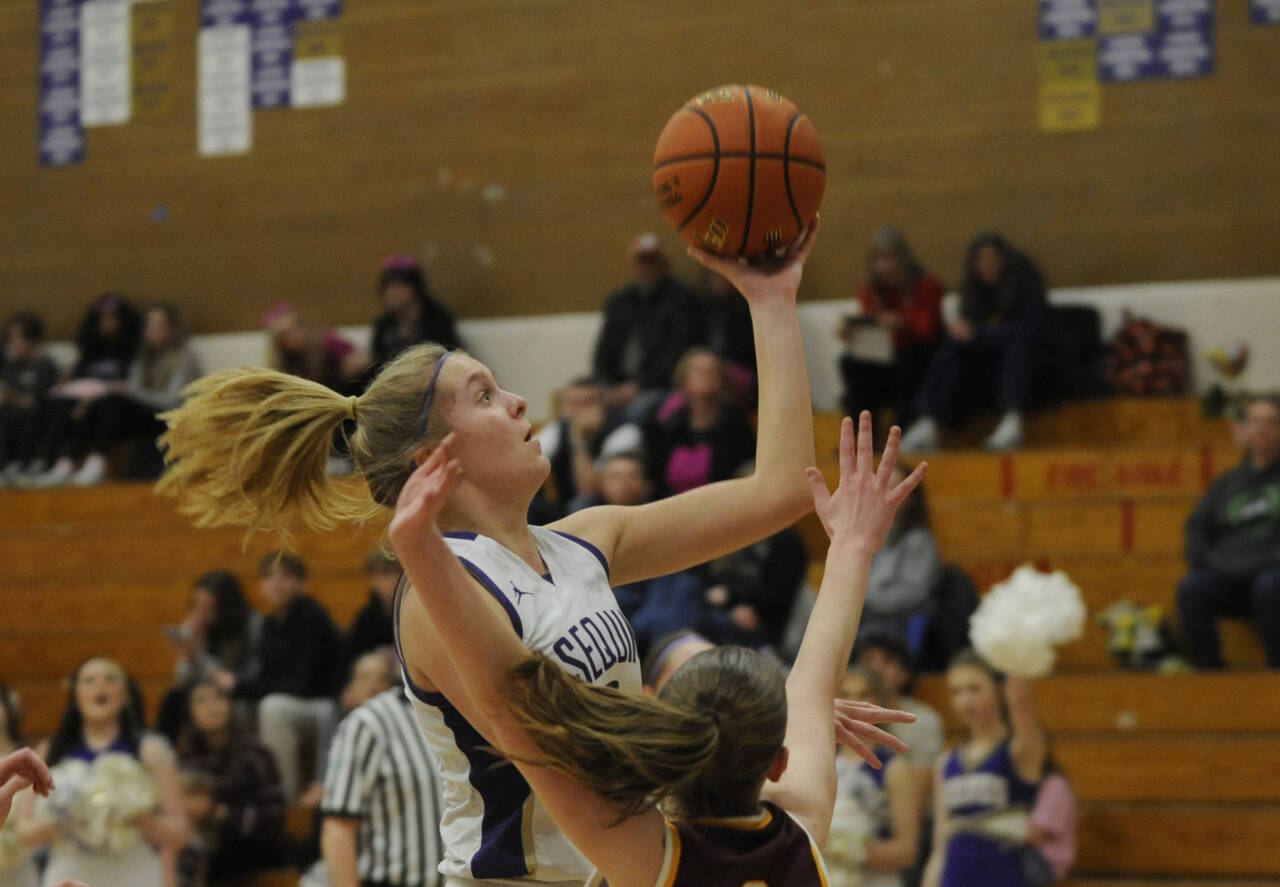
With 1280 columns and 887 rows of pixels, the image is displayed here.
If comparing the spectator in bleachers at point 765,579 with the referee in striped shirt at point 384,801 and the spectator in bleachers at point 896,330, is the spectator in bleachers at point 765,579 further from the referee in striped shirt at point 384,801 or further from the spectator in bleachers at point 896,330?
the spectator in bleachers at point 896,330

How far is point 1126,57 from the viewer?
967 centimetres

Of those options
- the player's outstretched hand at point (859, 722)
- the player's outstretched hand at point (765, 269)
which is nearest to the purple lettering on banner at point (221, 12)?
the player's outstretched hand at point (765, 269)

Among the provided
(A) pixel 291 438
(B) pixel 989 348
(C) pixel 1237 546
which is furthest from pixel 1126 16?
(A) pixel 291 438

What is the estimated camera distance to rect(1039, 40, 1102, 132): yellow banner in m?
9.71

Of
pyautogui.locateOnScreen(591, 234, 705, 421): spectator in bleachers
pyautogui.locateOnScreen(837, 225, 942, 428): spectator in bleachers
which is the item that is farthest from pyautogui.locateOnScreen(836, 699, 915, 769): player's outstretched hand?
pyautogui.locateOnScreen(837, 225, 942, 428): spectator in bleachers

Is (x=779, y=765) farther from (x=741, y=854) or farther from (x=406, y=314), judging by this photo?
(x=406, y=314)

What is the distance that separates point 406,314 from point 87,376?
7.42 feet

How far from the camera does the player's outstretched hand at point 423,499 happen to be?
1968 mm

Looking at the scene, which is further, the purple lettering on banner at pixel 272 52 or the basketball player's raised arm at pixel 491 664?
the purple lettering on banner at pixel 272 52

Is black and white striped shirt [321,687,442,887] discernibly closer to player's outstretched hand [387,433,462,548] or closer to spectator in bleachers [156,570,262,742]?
spectator in bleachers [156,570,262,742]

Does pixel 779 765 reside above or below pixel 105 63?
below

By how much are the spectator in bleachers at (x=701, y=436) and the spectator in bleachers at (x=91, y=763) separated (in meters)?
2.55

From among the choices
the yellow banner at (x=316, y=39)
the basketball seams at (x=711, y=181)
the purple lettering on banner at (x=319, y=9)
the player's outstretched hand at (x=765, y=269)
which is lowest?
the player's outstretched hand at (x=765, y=269)

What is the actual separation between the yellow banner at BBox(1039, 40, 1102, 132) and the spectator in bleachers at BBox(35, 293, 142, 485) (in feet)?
19.2
